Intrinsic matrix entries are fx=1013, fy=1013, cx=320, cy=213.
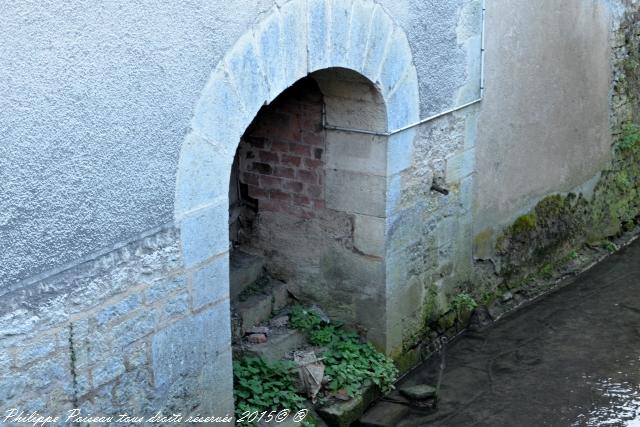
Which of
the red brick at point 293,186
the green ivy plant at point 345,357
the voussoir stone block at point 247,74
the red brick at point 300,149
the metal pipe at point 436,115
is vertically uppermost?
the voussoir stone block at point 247,74

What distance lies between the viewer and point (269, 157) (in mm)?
6824

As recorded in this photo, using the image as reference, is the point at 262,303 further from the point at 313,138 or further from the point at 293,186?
the point at 313,138

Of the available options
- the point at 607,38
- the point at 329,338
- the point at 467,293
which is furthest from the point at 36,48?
the point at 607,38

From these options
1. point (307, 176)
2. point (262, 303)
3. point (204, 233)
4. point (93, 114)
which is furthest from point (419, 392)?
point (93, 114)

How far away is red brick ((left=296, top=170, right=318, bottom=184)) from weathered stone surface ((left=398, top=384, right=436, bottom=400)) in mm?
1471

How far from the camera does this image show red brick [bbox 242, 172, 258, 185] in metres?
6.90

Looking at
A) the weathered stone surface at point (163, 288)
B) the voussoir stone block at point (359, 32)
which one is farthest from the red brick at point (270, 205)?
the weathered stone surface at point (163, 288)

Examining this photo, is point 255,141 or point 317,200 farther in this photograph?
point 255,141

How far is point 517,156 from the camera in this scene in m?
7.93

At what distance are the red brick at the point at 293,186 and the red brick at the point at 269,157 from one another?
6.6 inches

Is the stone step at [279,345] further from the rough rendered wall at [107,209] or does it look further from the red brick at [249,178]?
the red brick at [249,178]

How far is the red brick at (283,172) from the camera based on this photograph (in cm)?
675

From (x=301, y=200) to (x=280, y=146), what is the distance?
1.27 ft

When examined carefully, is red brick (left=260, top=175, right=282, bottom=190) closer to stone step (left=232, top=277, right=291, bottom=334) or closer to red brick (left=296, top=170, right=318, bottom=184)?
red brick (left=296, top=170, right=318, bottom=184)
